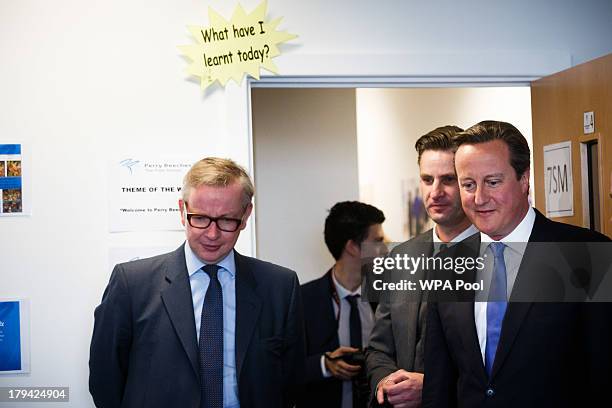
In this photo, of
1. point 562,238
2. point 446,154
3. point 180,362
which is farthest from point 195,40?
point 562,238

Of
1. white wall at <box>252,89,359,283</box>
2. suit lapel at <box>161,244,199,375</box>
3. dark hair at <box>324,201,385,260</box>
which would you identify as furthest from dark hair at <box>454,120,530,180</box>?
white wall at <box>252,89,359,283</box>

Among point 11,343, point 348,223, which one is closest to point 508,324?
point 348,223

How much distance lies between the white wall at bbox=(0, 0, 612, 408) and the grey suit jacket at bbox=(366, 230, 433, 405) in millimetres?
572

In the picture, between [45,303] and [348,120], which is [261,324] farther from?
[348,120]

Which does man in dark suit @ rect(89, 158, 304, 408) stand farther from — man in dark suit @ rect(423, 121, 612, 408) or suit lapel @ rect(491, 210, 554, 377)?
suit lapel @ rect(491, 210, 554, 377)

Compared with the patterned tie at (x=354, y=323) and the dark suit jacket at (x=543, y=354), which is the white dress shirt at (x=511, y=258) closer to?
the dark suit jacket at (x=543, y=354)

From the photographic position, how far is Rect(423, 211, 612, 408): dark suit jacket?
2.03 meters

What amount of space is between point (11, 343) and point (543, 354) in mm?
1838

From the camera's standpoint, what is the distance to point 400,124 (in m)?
5.54

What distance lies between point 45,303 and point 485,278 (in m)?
1.57

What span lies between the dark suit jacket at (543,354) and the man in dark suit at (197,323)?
1.89ft

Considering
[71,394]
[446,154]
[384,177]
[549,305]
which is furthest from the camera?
[384,177]

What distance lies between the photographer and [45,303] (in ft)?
9.55

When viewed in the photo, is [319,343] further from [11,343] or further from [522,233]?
[522,233]
